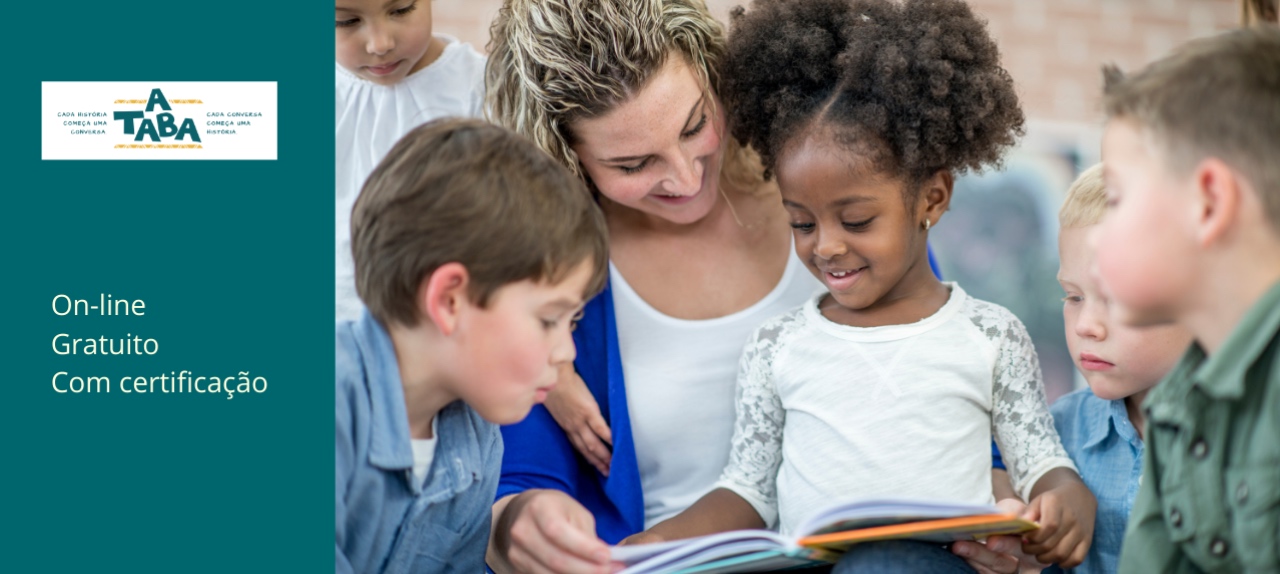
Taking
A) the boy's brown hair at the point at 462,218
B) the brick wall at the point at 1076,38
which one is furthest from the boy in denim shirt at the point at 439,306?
the brick wall at the point at 1076,38

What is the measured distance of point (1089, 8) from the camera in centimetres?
384

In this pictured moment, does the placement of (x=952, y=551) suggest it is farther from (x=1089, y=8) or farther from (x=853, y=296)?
(x=1089, y=8)

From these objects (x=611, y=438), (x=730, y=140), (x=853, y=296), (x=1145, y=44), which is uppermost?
(x=1145, y=44)

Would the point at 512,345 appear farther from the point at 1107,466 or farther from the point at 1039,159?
the point at 1039,159

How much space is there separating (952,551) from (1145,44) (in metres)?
3.00

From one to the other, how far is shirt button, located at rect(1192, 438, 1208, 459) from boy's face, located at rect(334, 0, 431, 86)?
1400mm

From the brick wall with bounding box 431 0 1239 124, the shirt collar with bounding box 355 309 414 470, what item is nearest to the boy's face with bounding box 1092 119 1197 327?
the shirt collar with bounding box 355 309 414 470

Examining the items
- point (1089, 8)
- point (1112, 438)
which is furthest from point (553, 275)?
point (1089, 8)

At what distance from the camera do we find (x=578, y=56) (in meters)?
1.69

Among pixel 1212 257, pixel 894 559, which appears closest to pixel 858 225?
pixel 894 559

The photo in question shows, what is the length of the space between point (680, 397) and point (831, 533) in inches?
23.0

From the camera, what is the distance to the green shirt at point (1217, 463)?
104 cm

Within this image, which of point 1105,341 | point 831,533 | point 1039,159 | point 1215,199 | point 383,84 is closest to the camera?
point 1215,199
